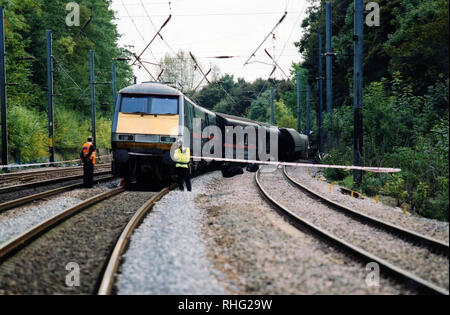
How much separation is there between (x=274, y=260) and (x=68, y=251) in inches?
122

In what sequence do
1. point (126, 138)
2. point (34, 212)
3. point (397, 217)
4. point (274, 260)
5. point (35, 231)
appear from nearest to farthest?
point (274, 260) < point (35, 231) < point (397, 217) < point (34, 212) < point (126, 138)

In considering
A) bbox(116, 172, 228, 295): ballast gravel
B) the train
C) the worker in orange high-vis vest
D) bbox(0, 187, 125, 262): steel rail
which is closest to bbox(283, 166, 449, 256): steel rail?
bbox(116, 172, 228, 295): ballast gravel

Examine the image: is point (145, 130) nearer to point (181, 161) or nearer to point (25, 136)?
point (181, 161)

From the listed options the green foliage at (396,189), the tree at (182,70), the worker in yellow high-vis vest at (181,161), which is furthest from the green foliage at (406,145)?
the tree at (182,70)

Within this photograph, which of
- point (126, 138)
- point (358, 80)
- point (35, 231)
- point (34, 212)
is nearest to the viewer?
point (35, 231)

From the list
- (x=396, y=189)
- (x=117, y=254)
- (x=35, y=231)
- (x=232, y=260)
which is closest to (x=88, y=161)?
(x=35, y=231)

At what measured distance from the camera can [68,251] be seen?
6.66 meters

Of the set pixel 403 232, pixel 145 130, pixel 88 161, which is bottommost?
pixel 403 232

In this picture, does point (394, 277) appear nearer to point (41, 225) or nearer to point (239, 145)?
point (41, 225)

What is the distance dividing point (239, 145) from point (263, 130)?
2.66m

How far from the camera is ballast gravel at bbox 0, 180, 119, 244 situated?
8.02 metres

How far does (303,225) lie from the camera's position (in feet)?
27.8

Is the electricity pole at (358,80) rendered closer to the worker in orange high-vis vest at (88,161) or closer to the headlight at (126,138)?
the headlight at (126,138)
